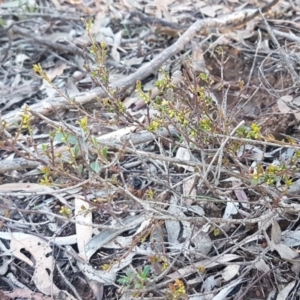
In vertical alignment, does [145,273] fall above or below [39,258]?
above

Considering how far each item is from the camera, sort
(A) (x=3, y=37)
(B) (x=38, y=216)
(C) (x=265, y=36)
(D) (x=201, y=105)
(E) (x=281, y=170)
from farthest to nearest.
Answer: (A) (x=3, y=37), (C) (x=265, y=36), (B) (x=38, y=216), (D) (x=201, y=105), (E) (x=281, y=170)

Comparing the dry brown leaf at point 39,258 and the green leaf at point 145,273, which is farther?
the dry brown leaf at point 39,258

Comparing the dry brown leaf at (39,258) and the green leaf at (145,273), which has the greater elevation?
the green leaf at (145,273)

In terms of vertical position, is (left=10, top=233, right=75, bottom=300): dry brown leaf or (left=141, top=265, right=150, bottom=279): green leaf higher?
(left=141, top=265, right=150, bottom=279): green leaf

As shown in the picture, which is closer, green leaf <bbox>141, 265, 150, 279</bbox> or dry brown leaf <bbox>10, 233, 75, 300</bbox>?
green leaf <bbox>141, 265, 150, 279</bbox>

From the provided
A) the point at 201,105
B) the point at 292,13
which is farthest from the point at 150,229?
the point at 292,13

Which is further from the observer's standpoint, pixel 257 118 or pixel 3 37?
pixel 3 37

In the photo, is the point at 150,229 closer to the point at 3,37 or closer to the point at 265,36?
the point at 265,36

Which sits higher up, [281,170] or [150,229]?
[281,170]

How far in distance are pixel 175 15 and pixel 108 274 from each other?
1538 mm

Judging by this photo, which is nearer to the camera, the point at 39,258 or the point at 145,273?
the point at 145,273

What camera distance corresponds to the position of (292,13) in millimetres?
2635

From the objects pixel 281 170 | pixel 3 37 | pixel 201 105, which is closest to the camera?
pixel 281 170

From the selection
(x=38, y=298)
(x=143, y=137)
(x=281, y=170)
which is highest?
(x=281, y=170)
